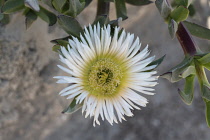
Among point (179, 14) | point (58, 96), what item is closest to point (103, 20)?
point (179, 14)

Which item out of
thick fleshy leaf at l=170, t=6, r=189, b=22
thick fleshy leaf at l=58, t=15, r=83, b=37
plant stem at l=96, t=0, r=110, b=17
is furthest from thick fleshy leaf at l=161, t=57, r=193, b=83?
plant stem at l=96, t=0, r=110, b=17

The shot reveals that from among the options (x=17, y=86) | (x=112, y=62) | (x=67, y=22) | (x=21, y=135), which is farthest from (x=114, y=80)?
(x=21, y=135)

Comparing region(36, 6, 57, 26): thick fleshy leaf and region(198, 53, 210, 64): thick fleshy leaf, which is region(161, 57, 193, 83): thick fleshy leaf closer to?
region(198, 53, 210, 64): thick fleshy leaf

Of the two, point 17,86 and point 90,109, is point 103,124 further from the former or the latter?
point 90,109

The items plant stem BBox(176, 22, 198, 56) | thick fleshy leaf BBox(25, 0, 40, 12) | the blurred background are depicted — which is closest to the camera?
thick fleshy leaf BBox(25, 0, 40, 12)

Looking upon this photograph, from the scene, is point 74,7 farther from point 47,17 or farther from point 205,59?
point 205,59
